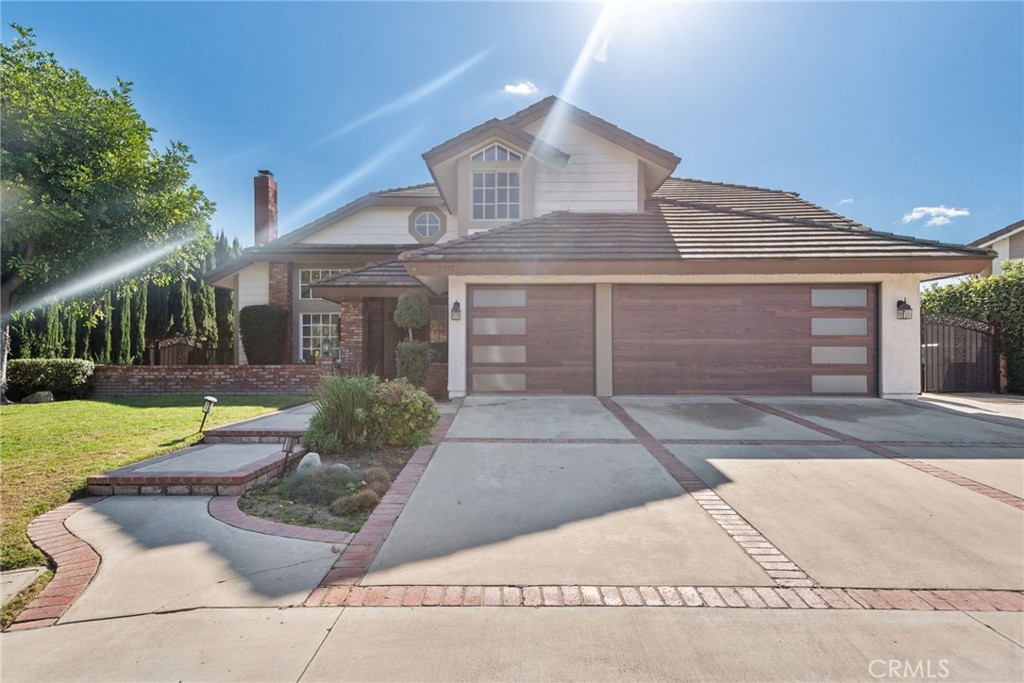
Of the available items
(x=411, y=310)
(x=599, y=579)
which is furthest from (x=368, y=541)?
(x=411, y=310)

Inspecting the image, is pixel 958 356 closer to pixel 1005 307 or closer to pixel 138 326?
pixel 1005 307

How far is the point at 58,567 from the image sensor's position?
305 centimetres

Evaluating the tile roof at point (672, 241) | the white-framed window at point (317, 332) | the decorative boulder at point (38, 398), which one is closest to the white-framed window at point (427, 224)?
the white-framed window at point (317, 332)

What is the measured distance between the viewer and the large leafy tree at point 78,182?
26.7ft

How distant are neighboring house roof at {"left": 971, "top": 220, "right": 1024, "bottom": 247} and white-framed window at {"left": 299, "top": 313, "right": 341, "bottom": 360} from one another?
27.4m

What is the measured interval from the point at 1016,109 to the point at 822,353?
724cm

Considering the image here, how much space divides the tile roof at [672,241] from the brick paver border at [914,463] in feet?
11.6

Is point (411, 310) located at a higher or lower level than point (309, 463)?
higher

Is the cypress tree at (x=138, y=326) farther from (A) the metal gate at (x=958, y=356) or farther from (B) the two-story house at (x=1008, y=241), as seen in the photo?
(B) the two-story house at (x=1008, y=241)

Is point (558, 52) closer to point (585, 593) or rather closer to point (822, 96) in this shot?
point (822, 96)

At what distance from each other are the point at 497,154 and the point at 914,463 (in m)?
10.0

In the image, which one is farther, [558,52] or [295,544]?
[558,52]

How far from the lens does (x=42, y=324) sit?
47.3 feet

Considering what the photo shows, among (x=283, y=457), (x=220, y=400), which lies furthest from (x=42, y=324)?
(x=283, y=457)
